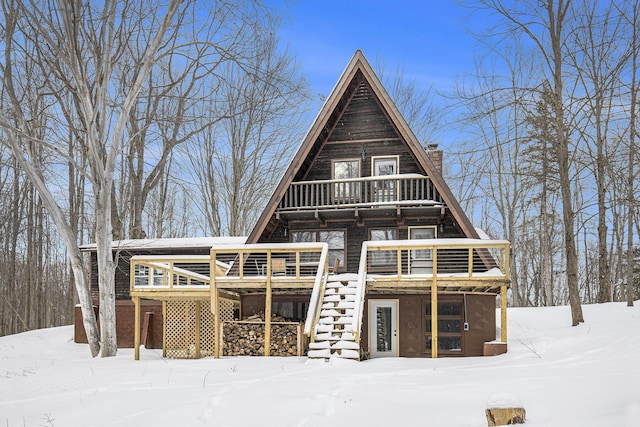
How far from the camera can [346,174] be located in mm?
20391

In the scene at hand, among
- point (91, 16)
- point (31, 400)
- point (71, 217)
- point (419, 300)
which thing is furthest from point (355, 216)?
point (71, 217)

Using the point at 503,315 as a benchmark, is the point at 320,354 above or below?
below

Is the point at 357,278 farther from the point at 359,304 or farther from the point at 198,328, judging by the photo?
the point at 198,328

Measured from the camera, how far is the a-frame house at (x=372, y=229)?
59.3 feet

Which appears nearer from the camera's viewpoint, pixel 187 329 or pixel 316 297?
pixel 316 297

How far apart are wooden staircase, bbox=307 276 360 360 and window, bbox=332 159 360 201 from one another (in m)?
3.84

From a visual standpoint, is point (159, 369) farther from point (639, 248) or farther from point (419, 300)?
point (639, 248)

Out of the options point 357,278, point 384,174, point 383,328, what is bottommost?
point 383,328

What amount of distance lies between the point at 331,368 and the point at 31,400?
5188mm

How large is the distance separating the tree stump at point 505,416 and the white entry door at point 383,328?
13287mm

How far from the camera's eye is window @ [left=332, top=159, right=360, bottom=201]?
1945 cm

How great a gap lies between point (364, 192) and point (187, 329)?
7205 millimetres

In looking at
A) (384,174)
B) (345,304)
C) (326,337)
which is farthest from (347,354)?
(384,174)

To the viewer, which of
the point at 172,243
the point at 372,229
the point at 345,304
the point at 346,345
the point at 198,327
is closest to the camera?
the point at 346,345
